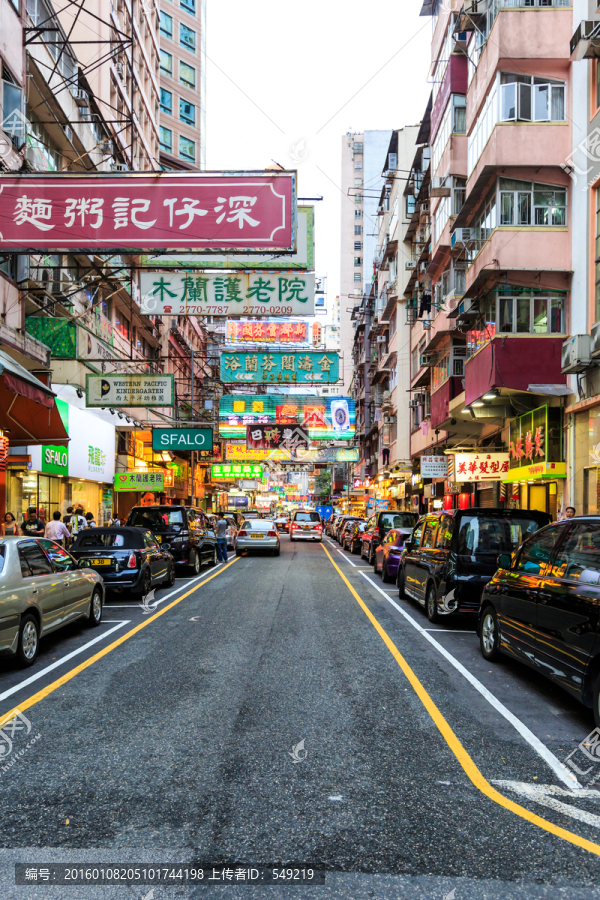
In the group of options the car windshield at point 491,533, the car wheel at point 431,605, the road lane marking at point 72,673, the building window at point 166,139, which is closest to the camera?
the road lane marking at point 72,673

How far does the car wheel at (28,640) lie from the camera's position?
25.5ft

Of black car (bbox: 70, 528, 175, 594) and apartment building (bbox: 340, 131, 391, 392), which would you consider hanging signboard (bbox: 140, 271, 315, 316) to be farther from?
apartment building (bbox: 340, 131, 391, 392)

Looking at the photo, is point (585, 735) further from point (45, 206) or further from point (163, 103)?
point (163, 103)

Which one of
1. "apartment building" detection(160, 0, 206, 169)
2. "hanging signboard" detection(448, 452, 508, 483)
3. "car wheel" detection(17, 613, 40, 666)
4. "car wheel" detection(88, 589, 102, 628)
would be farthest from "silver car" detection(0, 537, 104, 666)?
"apartment building" detection(160, 0, 206, 169)

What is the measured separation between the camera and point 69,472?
79.5 feet

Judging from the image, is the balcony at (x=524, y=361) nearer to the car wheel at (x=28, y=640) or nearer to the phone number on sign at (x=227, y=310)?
the phone number on sign at (x=227, y=310)

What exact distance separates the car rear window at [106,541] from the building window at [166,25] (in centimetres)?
5682

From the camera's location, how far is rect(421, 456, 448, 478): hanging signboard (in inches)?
1093

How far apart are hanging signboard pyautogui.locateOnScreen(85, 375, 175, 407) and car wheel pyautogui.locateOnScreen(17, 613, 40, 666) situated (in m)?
11.4

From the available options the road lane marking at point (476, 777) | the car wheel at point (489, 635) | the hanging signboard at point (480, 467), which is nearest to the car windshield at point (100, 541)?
the road lane marking at point (476, 777)

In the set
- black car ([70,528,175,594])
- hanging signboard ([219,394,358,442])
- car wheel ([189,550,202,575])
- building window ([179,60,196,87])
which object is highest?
building window ([179,60,196,87])

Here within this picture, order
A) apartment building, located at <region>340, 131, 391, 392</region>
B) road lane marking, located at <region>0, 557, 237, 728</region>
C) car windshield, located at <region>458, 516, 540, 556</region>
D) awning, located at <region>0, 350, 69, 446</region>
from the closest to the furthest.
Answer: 1. road lane marking, located at <region>0, 557, 237, 728</region>
2. car windshield, located at <region>458, 516, 540, 556</region>
3. awning, located at <region>0, 350, 69, 446</region>
4. apartment building, located at <region>340, 131, 391, 392</region>

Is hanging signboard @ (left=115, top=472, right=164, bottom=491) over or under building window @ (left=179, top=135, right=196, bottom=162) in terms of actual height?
under

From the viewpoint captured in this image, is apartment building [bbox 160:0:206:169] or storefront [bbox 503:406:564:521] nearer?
storefront [bbox 503:406:564:521]
